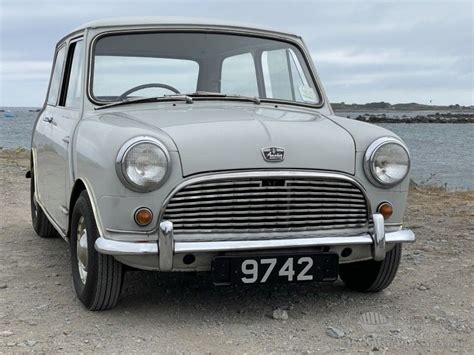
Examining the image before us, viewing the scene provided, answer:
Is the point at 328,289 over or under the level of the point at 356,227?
under

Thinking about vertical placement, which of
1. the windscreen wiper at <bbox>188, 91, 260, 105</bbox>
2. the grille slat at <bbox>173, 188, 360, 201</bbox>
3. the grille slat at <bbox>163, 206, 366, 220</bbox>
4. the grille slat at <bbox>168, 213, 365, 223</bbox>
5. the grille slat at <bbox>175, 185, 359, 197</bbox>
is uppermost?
the windscreen wiper at <bbox>188, 91, 260, 105</bbox>

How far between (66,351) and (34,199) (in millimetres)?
3357

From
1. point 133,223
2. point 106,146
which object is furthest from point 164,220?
point 106,146

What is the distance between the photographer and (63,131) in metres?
4.84

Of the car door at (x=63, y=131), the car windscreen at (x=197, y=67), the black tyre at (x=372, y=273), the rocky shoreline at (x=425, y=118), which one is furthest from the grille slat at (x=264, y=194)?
the rocky shoreline at (x=425, y=118)

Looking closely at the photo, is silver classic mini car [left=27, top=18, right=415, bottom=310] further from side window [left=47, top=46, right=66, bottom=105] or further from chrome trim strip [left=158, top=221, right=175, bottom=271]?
side window [left=47, top=46, right=66, bottom=105]

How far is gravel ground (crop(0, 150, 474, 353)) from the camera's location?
11.7 feet

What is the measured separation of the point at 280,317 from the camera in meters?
3.96

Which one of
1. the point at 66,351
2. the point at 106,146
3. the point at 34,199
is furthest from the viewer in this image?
the point at 34,199

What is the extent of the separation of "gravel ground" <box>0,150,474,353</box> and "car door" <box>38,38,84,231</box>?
557mm

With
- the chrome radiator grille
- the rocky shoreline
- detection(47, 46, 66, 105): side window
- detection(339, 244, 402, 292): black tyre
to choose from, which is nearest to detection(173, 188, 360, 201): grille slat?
the chrome radiator grille

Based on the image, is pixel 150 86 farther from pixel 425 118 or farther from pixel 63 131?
pixel 425 118

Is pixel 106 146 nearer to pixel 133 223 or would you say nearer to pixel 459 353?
pixel 133 223

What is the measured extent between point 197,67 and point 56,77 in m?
1.59
